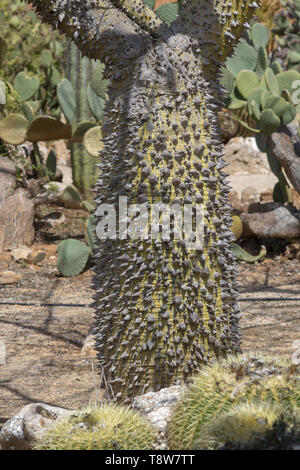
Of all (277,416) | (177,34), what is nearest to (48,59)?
(177,34)

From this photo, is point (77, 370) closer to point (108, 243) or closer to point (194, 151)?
point (108, 243)

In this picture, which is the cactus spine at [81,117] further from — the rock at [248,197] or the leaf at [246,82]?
the leaf at [246,82]

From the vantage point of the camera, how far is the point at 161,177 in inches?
98.6

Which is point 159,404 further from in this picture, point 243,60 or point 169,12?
point 243,60

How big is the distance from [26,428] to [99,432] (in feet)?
1.33

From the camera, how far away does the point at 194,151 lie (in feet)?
8.32

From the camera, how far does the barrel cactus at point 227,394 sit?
181 centimetres

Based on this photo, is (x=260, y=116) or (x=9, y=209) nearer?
(x=260, y=116)

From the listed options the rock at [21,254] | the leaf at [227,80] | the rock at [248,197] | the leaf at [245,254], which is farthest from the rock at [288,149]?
the rock at [21,254]

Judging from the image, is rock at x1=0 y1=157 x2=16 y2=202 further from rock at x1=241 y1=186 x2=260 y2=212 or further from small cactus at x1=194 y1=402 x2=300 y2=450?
small cactus at x1=194 y1=402 x2=300 y2=450

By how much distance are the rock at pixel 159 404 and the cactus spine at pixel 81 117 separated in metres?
5.28

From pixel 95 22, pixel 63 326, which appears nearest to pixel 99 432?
pixel 95 22

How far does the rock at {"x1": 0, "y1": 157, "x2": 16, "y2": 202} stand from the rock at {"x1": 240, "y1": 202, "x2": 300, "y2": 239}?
2572 mm

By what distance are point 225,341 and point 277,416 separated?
93 centimetres
